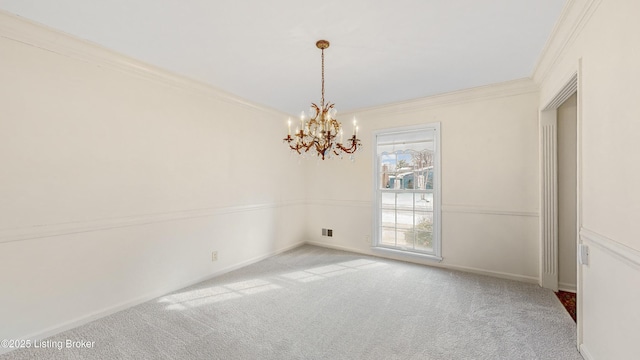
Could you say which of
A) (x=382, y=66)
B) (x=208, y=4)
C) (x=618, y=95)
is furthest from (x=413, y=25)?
(x=208, y=4)

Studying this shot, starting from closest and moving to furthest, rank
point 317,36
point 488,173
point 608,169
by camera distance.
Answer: point 608,169 < point 317,36 < point 488,173

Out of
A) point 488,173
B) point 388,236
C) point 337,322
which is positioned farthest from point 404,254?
point 337,322

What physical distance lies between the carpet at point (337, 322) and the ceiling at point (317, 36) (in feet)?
8.38

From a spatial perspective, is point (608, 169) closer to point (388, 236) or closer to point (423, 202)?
point (423, 202)

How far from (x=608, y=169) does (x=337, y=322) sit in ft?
7.37

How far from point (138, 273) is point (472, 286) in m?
3.84

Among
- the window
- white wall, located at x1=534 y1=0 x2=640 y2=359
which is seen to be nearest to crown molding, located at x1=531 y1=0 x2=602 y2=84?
white wall, located at x1=534 y1=0 x2=640 y2=359

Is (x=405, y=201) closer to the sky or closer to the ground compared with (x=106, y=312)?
closer to the sky

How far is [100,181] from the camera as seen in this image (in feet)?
8.08

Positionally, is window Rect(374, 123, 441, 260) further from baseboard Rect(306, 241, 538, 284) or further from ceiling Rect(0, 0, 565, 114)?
ceiling Rect(0, 0, 565, 114)

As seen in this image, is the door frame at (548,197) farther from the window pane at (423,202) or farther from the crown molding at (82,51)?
the crown molding at (82,51)

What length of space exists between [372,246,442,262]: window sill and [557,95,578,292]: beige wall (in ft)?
4.56

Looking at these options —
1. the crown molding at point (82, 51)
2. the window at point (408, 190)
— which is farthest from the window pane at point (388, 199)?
the crown molding at point (82, 51)

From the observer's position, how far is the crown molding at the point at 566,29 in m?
1.77
